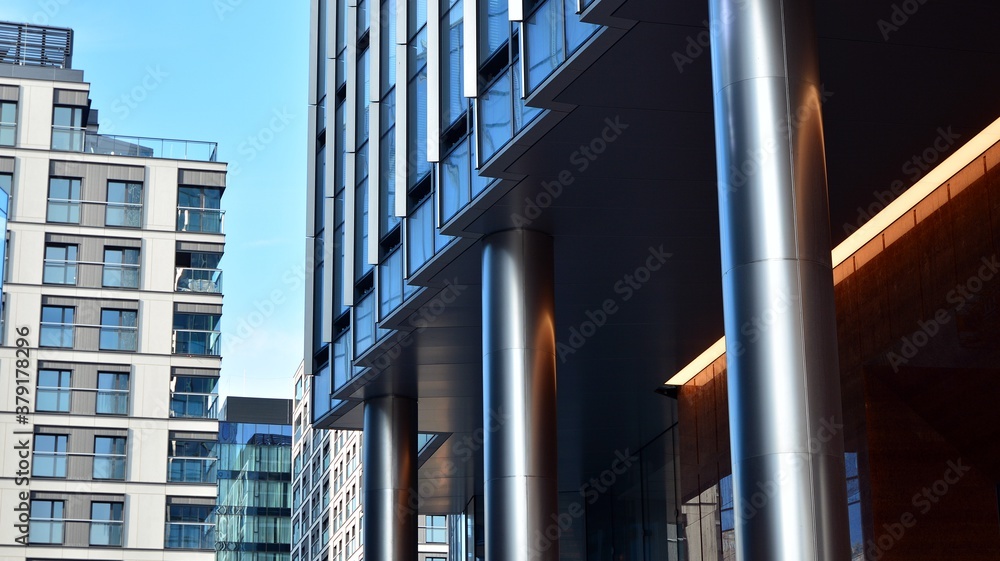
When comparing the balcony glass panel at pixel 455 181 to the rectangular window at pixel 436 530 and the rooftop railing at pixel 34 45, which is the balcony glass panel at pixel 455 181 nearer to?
the rooftop railing at pixel 34 45

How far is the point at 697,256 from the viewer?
74.2 ft

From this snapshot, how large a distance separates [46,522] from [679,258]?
146 ft

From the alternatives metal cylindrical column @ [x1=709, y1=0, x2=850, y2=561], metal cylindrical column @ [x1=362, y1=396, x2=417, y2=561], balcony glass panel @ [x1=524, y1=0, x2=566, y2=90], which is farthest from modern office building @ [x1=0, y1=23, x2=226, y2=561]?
metal cylindrical column @ [x1=709, y1=0, x2=850, y2=561]

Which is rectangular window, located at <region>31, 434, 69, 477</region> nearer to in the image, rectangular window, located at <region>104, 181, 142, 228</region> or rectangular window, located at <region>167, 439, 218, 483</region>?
rectangular window, located at <region>167, 439, 218, 483</region>

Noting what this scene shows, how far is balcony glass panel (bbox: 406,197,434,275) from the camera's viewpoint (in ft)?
77.9

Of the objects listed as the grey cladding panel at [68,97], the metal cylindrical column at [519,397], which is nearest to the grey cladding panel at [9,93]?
the grey cladding panel at [68,97]

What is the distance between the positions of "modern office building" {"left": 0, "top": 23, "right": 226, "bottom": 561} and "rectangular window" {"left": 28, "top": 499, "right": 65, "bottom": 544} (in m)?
0.05

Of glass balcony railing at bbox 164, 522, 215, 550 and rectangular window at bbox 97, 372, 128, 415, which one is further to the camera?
rectangular window at bbox 97, 372, 128, 415

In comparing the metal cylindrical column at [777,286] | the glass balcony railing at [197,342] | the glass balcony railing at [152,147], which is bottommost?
the metal cylindrical column at [777,286]

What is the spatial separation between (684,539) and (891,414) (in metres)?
11.5

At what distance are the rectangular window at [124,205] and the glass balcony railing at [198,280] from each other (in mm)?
3205

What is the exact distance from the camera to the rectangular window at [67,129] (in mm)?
65875

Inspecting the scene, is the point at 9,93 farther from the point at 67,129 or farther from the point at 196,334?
the point at 196,334

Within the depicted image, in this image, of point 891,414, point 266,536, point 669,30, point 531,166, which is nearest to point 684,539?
point 891,414
